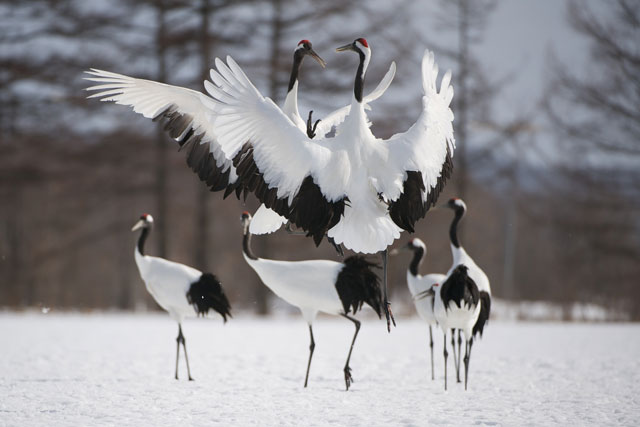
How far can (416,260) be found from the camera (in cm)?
700

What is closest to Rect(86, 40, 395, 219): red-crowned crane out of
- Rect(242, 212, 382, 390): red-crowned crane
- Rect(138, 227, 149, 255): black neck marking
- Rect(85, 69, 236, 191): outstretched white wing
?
Rect(85, 69, 236, 191): outstretched white wing

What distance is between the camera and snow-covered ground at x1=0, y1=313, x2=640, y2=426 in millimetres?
4359

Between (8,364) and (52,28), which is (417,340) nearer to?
(8,364)

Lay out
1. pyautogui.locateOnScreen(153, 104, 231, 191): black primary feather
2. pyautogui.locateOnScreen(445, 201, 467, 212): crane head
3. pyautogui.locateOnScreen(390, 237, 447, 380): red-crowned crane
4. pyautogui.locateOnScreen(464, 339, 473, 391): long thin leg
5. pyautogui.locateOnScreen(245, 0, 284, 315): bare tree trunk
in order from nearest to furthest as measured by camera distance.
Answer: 1. pyautogui.locateOnScreen(464, 339, 473, 391): long thin leg
2. pyautogui.locateOnScreen(153, 104, 231, 191): black primary feather
3. pyautogui.locateOnScreen(390, 237, 447, 380): red-crowned crane
4. pyautogui.locateOnScreen(445, 201, 467, 212): crane head
5. pyautogui.locateOnScreen(245, 0, 284, 315): bare tree trunk

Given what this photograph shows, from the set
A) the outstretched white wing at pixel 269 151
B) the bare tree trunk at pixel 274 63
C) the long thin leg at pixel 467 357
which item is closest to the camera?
the outstretched white wing at pixel 269 151

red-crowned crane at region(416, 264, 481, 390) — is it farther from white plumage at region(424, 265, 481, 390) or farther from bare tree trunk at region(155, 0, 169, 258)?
bare tree trunk at region(155, 0, 169, 258)

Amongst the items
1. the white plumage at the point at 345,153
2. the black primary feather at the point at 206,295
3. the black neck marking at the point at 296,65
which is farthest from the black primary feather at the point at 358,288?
the black neck marking at the point at 296,65

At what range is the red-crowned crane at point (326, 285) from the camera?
5.60 meters

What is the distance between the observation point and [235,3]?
44.4 feet

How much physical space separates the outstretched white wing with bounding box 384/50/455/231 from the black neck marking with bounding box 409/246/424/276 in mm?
1750

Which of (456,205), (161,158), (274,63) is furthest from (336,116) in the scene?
(161,158)

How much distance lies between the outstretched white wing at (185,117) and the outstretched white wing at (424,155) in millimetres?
1528

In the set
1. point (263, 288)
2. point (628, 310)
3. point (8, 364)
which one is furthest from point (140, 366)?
point (628, 310)

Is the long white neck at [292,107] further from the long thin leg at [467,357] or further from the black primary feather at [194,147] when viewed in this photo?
the long thin leg at [467,357]
